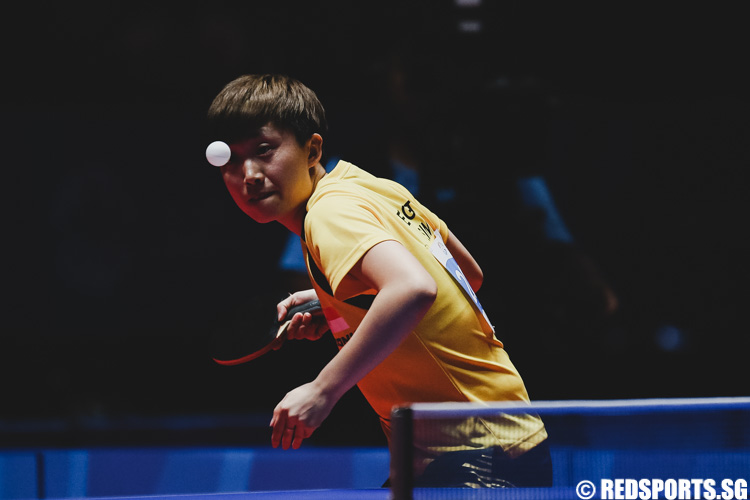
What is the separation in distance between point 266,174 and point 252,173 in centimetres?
3

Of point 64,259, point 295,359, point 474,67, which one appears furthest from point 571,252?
point 64,259

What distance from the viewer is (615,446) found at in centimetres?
116

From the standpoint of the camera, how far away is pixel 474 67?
3711mm

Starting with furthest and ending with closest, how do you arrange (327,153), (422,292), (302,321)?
(327,153) → (302,321) → (422,292)

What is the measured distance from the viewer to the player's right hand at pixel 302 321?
1.78m

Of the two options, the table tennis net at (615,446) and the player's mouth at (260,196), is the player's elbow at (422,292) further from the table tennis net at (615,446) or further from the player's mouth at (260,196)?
the player's mouth at (260,196)

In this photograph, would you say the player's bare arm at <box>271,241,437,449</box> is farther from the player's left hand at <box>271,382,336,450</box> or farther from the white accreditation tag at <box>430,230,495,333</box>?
the white accreditation tag at <box>430,230,495,333</box>

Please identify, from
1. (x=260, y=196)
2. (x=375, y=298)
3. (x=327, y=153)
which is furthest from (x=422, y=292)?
(x=327, y=153)

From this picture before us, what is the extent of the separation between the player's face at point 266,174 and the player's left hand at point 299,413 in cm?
42

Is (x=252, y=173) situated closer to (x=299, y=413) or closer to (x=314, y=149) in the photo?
(x=314, y=149)

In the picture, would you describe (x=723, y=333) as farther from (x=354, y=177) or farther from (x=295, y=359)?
(x=354, y=177)

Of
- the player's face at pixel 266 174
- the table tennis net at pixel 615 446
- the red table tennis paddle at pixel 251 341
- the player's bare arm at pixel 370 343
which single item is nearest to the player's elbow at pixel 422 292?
the player's bare arm at pixel 370 343

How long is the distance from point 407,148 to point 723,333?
191 centimetres

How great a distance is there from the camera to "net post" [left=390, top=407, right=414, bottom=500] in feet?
3.59
